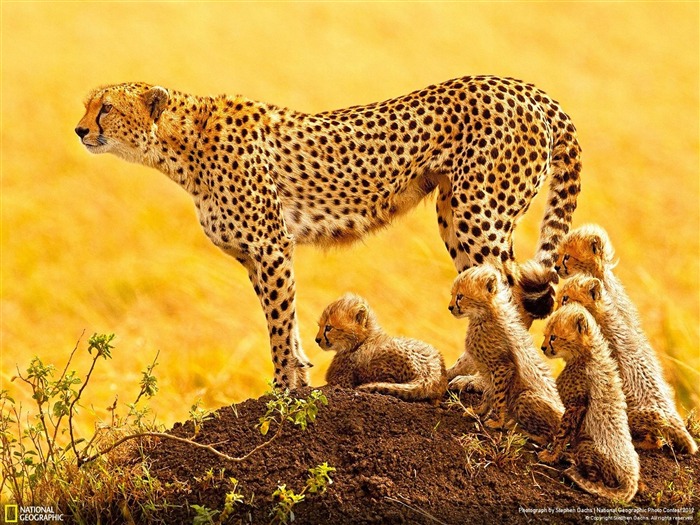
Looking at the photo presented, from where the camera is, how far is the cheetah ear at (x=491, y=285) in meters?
5.79

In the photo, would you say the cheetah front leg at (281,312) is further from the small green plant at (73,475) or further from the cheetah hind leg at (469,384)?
the small green plant at (73,475)

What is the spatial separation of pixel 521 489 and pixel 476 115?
8.41 feet

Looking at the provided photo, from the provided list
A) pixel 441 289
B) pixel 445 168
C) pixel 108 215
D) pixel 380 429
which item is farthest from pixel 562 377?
pixel 108 215

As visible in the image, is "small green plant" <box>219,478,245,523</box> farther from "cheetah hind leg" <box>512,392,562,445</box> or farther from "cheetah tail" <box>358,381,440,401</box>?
"cheetah hind leg" <box>512,392,562,445</box>

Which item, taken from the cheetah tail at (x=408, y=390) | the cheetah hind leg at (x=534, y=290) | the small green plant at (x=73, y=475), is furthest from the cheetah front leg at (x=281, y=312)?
the cheetah hind leg at (x=534, y=290)

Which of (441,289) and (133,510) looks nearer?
(133,510)

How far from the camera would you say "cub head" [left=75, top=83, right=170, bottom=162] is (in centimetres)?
698

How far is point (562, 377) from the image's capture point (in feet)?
18.5

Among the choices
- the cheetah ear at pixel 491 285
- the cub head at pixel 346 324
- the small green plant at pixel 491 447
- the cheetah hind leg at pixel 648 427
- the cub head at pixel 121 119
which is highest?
the cub head at pixel 121 119

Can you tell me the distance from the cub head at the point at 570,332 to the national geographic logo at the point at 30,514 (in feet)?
7.70

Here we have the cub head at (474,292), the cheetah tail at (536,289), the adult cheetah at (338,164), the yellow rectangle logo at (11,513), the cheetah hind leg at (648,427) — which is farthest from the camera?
the adult cheetah at (338,164)

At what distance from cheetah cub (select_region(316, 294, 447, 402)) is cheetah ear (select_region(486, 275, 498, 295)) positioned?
1.73 feet

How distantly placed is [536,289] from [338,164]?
4.79 ft

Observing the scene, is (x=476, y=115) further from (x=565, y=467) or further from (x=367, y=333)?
(x=565, y=467)
